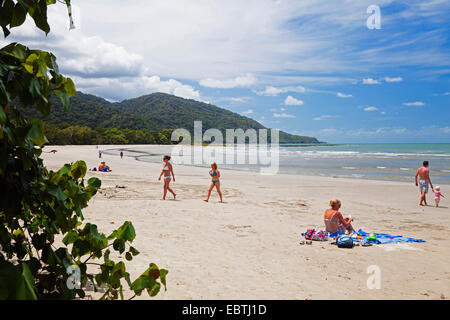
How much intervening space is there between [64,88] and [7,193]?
57cm

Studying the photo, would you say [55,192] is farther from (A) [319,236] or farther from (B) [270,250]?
(A) [319,236]

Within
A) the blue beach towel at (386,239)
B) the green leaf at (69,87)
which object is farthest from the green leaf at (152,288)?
the blue beach towel at (386,239)

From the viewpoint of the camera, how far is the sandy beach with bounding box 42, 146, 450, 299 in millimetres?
4773

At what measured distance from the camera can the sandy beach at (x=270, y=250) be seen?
188 inches

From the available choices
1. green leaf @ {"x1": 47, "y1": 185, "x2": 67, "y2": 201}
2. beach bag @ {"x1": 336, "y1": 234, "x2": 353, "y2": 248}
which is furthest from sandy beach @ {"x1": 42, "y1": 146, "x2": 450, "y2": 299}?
green leaf @ {"x1": 47, "y1": 185, "x2": 67, "y2": 201}

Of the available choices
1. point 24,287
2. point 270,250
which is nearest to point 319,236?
point 270,250

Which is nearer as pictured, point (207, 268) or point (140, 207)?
point (207, 268)

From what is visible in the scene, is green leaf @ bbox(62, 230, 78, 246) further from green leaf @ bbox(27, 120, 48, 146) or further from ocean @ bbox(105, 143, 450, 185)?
ocean @ bbox(105, 143, 450, 185)

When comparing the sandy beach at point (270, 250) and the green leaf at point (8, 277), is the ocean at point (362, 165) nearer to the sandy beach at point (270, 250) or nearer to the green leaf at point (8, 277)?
the sandy beach at point (270, 250)

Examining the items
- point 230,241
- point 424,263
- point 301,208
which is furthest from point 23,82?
point 301,208

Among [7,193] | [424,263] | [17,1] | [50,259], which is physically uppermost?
[17,1]

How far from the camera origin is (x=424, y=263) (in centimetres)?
615

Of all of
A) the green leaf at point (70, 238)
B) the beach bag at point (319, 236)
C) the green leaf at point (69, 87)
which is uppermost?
the green leaf at point (69, 87)

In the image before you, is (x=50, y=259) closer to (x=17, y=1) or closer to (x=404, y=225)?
(x=17, y=1)
